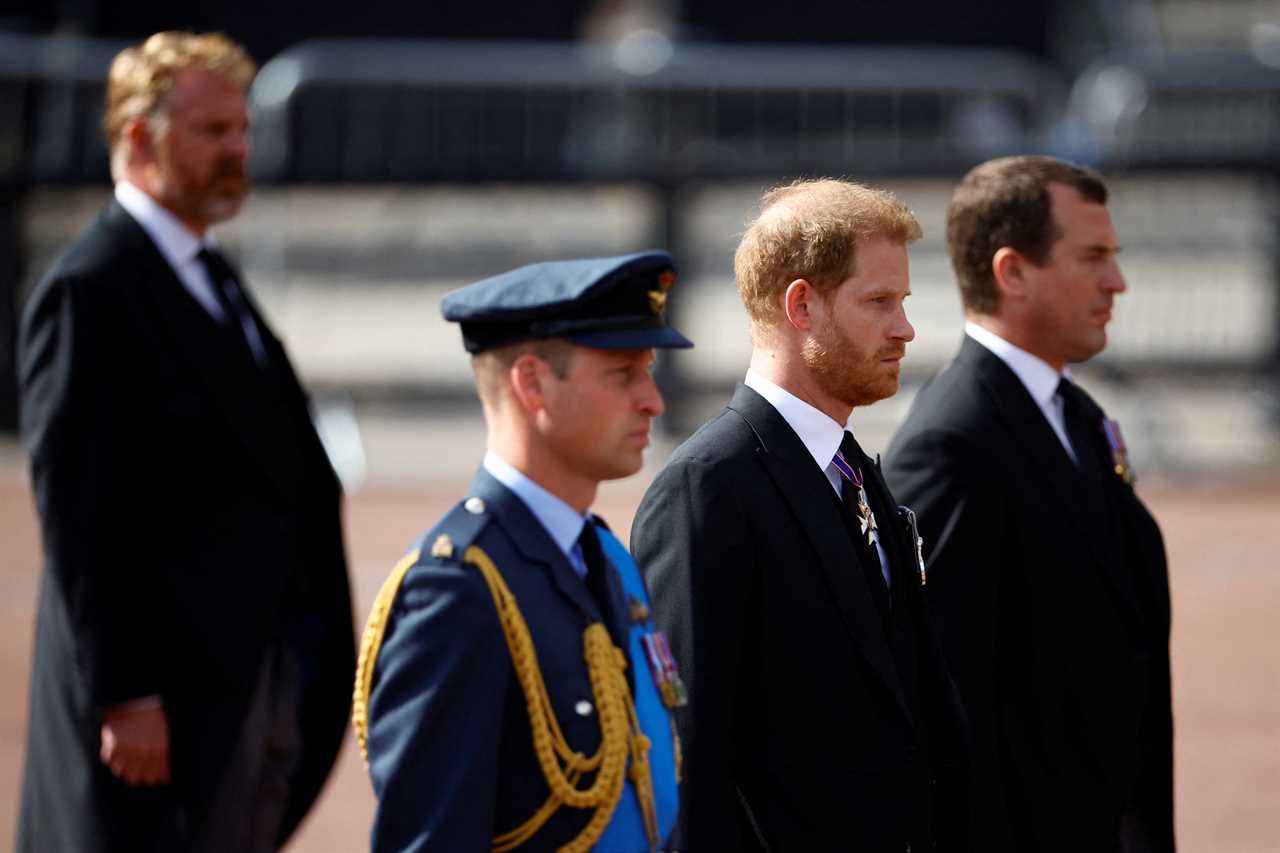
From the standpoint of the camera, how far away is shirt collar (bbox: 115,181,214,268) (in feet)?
12.5

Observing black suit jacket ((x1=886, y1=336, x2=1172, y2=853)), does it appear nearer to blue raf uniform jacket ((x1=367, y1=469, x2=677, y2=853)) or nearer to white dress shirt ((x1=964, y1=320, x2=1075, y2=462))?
white dress shirt ((x1=964, y1=320, x2=1075, y2=462))

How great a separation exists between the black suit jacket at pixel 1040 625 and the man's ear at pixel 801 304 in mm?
608

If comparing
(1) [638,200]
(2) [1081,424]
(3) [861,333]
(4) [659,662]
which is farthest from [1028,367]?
(1) [638,200]

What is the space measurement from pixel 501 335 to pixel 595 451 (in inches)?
8.0

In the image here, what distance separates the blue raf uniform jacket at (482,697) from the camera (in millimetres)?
2357

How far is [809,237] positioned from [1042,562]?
0.86 meters

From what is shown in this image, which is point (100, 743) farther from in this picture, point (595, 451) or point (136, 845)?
point (595, 451)

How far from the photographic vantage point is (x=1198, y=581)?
29.7 feet

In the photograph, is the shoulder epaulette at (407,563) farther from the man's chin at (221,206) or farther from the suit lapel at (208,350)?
the man's chin at (221,206)

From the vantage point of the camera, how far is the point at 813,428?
10.3 ft

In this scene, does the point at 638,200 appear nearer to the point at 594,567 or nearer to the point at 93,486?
the point at 93,486

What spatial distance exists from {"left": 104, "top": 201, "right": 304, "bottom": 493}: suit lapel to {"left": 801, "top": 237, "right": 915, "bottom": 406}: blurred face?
114 centimetres

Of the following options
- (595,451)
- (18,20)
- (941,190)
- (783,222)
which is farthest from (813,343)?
(18,20)

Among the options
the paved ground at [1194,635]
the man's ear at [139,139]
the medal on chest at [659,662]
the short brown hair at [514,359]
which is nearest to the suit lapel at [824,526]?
the medal on chest at [659,662]
